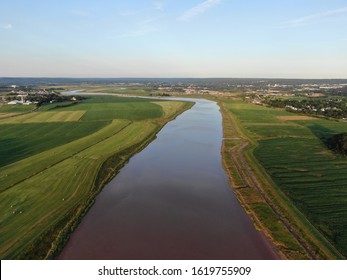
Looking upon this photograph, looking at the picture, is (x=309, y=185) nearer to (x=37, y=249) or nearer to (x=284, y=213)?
(x=284, y=213)

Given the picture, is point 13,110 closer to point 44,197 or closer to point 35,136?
point 35,136

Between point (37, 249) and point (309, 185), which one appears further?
point (309, 185)

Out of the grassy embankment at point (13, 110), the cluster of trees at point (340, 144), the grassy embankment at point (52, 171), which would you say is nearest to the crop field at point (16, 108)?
the grassy embankment at point (13, 110)

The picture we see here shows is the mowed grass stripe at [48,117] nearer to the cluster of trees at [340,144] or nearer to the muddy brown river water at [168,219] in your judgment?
the muddy brown river water at [168,219]

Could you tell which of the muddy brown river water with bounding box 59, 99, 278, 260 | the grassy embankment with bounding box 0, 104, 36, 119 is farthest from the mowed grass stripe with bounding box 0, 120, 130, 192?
the grassy embankment with bounding box 0, 104, 36, 119

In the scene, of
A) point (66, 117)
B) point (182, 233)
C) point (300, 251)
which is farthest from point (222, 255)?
point (66, 117)

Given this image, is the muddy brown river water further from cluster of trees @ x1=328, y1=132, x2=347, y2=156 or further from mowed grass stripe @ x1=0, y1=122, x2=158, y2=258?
cluster of trees @ x1=328, y1=132, x2=347, y2=156

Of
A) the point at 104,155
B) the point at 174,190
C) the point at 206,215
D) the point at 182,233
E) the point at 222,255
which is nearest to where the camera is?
the point at 222,255
